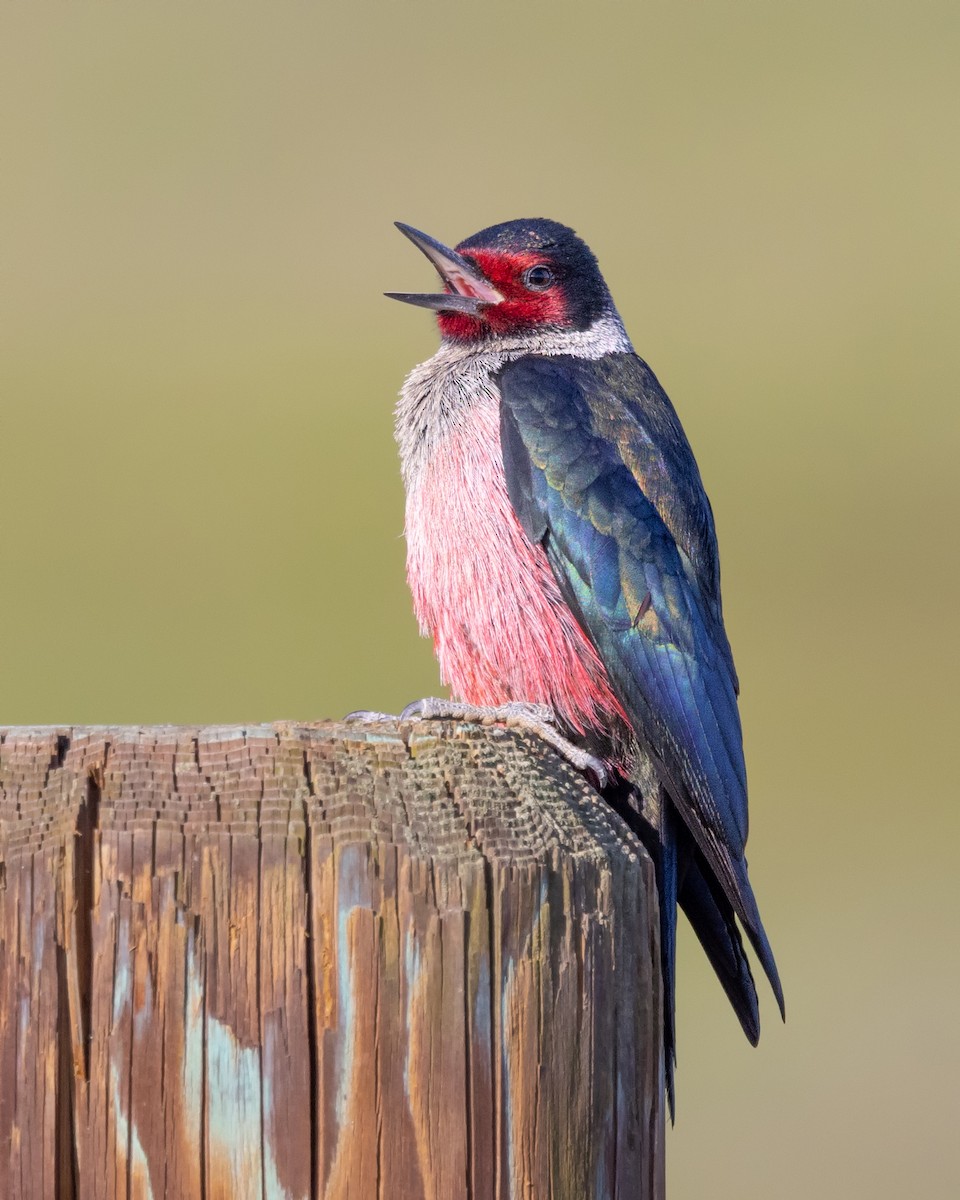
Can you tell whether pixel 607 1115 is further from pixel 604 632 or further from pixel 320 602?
pixel 320 602

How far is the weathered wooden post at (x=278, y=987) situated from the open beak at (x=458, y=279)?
311 cm

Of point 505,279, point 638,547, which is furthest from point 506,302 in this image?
point 638,547

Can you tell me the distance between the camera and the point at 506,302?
542 cm

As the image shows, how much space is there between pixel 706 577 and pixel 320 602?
827 centimetres

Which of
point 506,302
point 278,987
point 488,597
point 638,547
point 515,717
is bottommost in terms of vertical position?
point 278,987

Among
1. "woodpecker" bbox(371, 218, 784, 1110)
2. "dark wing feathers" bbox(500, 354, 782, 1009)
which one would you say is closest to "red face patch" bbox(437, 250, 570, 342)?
"woodpecker" bbox(371, 218, 784, 1110)

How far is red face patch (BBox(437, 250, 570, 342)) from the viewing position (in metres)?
5.41

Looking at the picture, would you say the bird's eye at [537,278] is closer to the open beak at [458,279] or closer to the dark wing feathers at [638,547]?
the open beak at [458,279]

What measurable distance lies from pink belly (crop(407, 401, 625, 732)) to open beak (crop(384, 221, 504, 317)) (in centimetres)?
59

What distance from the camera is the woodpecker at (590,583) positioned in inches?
160

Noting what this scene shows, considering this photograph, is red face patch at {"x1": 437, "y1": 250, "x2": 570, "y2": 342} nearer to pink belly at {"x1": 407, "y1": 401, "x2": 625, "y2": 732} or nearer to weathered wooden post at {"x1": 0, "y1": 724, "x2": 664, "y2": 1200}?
pink belly at {"x1": 407, "y1": 401, "x2": 625, "y2": 732}

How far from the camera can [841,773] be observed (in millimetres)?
11023

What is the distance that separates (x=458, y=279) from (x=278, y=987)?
3524mm

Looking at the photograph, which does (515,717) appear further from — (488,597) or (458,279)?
(458,279)
